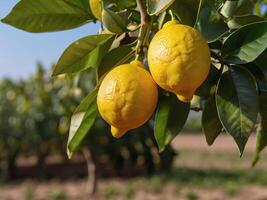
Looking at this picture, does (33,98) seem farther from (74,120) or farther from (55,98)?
(74,120)

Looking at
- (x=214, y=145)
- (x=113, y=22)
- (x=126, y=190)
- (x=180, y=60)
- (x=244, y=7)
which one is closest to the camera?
(x=180, y=60)

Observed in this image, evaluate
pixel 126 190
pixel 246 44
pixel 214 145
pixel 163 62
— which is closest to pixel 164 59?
pixel 163 62

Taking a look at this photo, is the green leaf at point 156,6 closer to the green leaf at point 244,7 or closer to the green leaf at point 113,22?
the green leaf at point 113,22

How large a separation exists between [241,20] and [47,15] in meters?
0.33

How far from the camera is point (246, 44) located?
0.73m

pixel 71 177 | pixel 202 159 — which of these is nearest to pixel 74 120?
pixel 71 177

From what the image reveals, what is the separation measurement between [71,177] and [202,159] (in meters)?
4.59

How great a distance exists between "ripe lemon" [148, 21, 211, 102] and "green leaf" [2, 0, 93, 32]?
0.68ft

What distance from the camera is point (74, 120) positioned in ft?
2.79

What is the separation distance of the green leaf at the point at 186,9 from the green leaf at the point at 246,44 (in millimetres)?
67

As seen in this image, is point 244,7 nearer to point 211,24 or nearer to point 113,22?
point 211,24

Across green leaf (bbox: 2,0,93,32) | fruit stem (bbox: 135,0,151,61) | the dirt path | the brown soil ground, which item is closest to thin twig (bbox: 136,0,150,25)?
fruit stem (bbox: 135,0,151,61)

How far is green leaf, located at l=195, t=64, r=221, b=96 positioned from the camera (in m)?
0.78

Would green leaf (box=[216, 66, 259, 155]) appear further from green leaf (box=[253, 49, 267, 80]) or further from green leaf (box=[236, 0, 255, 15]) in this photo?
green leaf (box=[236, 0, 255, 15])
